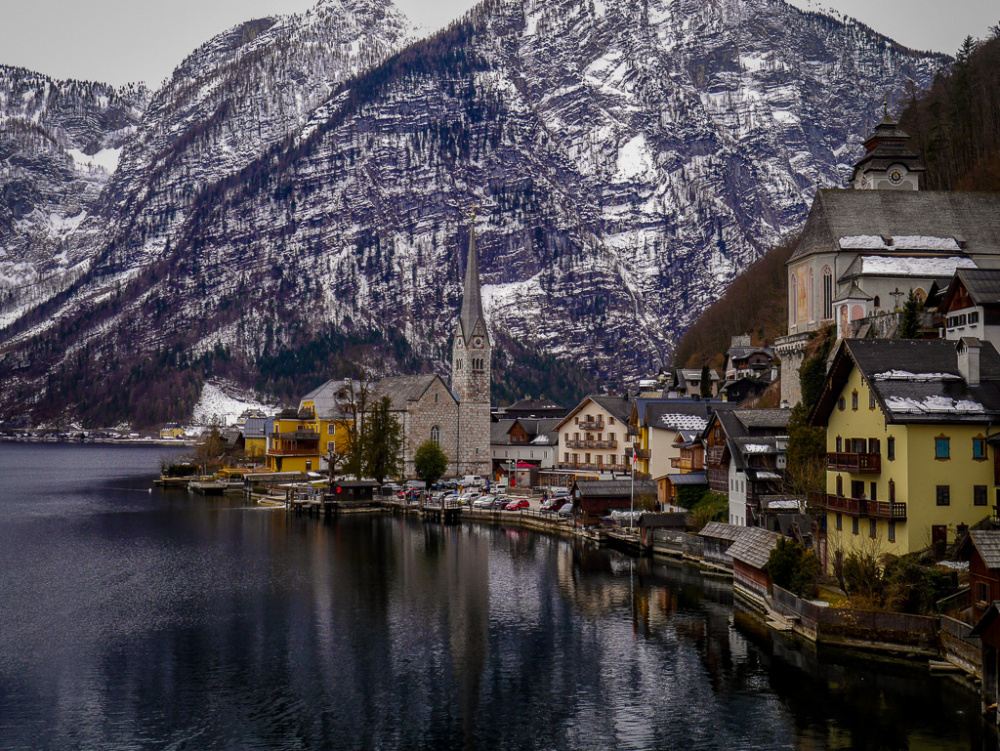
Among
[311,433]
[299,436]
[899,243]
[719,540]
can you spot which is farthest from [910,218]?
[299,436]

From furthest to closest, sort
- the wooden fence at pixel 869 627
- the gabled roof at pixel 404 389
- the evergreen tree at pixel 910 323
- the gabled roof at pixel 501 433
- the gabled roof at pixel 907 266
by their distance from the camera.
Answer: the gabled roof at pixel 501 433 < the gabled roof at pixel 404 389 < the gabled roof at pixel 907 266 < the evergreen tree at pixel 910 323 < the wooden fence at pixel 869 627

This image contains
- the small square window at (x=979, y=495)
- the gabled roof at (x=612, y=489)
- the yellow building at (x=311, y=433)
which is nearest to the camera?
the small square window at (x=979, y=495)

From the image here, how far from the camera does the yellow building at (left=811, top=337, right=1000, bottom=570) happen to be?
139 feet

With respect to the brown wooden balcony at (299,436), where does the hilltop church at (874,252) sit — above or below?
above

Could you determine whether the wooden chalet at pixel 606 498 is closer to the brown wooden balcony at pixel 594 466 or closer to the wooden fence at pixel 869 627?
the brown wooden balcony at pixel 594 466

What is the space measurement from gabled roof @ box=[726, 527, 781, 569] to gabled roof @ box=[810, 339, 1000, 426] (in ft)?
25.9

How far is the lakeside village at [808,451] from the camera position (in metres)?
41.4

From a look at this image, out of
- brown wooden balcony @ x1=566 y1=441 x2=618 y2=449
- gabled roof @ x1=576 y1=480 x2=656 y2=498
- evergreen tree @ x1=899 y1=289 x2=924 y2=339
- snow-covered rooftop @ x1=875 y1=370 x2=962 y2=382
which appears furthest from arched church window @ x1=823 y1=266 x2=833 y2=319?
snow-covered rooftop @ x1=875 y1=370 x2=962 y2=382

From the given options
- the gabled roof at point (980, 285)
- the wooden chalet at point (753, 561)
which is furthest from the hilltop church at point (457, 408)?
the gabled roof at point (980, 285)

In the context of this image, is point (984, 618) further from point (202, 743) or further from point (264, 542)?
point (264, 542)

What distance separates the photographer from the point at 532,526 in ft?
280

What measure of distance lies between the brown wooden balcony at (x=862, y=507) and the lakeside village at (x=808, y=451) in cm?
13

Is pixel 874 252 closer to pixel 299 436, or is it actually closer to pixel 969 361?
pixel 969 361

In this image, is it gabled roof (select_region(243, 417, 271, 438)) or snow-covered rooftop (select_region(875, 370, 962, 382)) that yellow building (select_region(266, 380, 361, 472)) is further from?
snow-covered rooftop (select_region(875, 370, 962, 382))
